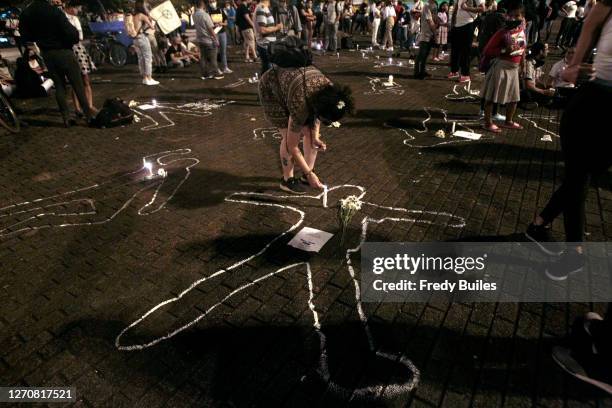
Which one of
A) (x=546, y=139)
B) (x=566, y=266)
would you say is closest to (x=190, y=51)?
(x=546, y=139)

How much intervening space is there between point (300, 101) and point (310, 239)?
4.78 feet

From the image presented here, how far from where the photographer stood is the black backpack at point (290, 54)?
3.85 metres

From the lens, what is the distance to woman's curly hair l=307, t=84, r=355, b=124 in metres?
3.49

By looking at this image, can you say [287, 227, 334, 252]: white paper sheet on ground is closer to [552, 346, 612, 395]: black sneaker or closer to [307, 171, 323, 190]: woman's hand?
[307, 171, 323, 190]: woman's hand

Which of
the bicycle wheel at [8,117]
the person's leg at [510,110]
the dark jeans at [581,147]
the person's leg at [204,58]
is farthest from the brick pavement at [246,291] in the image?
the person's leg at [204,58]

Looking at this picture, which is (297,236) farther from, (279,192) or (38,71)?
(38,71)

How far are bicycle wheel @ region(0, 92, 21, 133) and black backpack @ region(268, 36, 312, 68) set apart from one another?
21.3ft

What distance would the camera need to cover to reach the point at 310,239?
3.74 meters

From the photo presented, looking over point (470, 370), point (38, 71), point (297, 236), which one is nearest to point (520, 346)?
point (470, 370)

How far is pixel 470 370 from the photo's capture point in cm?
238

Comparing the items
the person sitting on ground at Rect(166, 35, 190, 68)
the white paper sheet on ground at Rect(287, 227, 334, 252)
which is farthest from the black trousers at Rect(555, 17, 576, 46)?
the white paper sheet on ground at Rect(287, 227, 334, 252)

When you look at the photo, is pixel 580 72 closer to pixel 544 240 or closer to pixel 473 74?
pixel 544 240

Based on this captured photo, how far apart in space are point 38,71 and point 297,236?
10.5 m

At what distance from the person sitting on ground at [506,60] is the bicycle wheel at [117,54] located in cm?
1416
